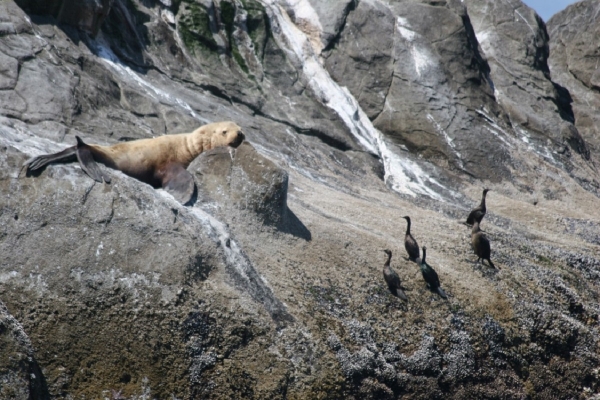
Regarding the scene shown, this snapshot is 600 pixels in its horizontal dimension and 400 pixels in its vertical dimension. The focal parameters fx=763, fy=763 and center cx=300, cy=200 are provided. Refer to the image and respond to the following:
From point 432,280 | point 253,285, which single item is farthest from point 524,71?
point 253,285

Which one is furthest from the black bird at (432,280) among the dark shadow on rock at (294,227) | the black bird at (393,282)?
the dark shadow on rock at (294,227)

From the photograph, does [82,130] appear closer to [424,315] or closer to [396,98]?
[424,315]

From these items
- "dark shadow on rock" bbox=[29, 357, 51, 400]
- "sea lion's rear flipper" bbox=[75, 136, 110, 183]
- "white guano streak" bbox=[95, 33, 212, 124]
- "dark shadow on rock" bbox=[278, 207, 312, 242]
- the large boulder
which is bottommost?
"dark shadow on rock" bbox=[29, 357, 51, 400]

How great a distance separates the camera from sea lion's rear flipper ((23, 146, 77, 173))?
7.22 metres

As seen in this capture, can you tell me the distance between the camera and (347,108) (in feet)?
65.4

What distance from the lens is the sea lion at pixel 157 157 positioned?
7512 millimetres

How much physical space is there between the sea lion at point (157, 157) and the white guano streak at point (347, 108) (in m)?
8.65

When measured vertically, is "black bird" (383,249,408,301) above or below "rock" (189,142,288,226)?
below

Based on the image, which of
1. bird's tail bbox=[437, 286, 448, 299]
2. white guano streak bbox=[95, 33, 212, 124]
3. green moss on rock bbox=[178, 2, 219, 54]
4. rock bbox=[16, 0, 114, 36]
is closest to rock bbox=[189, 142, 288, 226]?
bird's tail bbox=[437, 286, 448, 299]

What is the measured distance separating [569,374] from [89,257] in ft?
19.3

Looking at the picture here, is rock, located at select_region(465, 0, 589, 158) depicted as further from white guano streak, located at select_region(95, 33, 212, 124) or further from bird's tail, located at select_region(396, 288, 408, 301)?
bird's tail, located at select_region(396, 288, 408, 301)

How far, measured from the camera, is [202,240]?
749cm

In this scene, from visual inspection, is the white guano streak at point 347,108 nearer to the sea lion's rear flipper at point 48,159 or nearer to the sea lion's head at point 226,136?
the sea lion's head at point 226,136

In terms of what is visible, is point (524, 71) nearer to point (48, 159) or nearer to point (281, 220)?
point (281, 220)
